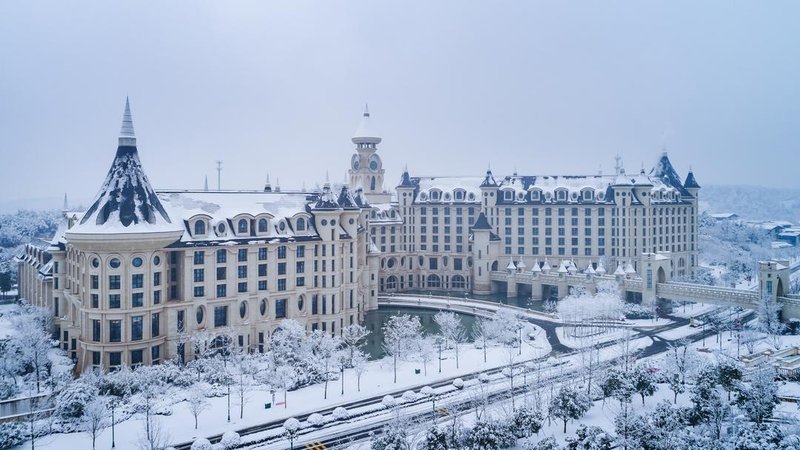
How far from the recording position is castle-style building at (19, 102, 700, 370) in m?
52.1

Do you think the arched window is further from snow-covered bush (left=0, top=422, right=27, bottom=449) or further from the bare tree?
snow-covered bush (left=0, top=422, right=27, bottom=449)

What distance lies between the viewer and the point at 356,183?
351ft

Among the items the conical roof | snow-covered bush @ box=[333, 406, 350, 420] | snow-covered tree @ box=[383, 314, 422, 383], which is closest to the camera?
snow-covered bush @ box=[333, 406, 350, 420]

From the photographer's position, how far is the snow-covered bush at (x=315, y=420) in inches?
1622

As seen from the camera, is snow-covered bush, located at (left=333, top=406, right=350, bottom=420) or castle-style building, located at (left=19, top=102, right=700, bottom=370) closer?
snow-covered bush, located at (left=333, top=406, right=350, bottom=420)

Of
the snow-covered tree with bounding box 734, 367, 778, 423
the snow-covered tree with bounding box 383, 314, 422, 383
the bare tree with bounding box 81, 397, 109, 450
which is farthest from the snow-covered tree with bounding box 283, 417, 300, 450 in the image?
the snow-covered tree with bounding box 734, 367, 778, 423

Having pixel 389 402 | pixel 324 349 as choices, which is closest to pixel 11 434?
pixel 389 402

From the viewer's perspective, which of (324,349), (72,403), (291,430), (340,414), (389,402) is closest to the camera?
(291,430)

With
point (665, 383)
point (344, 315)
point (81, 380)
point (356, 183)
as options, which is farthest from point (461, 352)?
point (356, 183)

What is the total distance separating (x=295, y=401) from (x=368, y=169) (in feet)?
210

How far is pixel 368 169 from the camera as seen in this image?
106 metres

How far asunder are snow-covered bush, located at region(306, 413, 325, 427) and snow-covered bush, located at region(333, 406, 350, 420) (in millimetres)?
894

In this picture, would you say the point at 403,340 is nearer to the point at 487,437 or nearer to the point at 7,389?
the point at 487,437

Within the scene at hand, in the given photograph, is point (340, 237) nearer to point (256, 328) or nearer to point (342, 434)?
point (256, 328)
